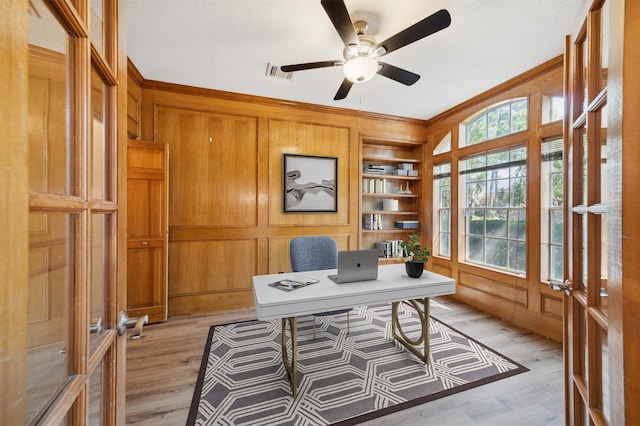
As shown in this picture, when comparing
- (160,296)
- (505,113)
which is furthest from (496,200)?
(160,296)

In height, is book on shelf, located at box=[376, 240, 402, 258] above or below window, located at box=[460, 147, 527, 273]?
below

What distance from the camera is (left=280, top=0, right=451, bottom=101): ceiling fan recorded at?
5.06 feet

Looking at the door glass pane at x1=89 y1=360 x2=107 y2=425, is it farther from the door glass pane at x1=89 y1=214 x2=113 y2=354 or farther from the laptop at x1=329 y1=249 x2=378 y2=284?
the laptop at x1=329 y1=249 x2=378 y2=284

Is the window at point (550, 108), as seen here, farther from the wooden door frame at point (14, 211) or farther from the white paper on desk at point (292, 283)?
the wooden door frame at point (14, 211)

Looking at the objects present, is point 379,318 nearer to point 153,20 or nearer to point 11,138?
point 11,138

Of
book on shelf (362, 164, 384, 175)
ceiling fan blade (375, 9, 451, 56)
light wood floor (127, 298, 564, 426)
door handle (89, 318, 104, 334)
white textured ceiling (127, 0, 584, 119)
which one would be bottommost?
light wood floor (127, 298, 564, 426)

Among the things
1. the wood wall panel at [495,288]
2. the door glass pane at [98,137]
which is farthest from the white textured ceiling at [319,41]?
the wood wall panel at [495,288]

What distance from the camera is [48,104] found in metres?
0.49

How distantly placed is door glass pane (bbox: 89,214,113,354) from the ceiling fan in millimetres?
1505

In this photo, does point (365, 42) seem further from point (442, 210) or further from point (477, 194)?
point (442, 210)

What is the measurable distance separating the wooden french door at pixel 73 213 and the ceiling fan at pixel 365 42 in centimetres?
121

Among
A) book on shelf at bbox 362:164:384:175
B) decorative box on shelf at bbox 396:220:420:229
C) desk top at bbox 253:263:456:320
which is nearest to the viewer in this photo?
desk top at bbox 253:263:456:320

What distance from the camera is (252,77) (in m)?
3.01

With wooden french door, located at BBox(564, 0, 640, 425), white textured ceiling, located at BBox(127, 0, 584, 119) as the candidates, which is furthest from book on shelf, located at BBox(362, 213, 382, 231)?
wooden french door, located at BBox(564, 0, 640, 425)
